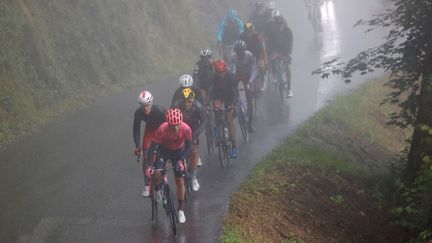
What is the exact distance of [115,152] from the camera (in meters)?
12.9

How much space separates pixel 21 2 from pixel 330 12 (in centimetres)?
3392

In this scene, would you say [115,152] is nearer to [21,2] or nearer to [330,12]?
[21,2]

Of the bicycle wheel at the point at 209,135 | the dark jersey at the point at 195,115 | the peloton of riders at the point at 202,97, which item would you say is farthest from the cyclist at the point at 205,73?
the dark jersey at the point at 195,115

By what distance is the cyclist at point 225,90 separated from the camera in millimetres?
11789

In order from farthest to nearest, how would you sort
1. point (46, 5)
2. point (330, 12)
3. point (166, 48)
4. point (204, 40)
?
point (330, 12), point (204, 40), point (166, 48), point (46, 5)

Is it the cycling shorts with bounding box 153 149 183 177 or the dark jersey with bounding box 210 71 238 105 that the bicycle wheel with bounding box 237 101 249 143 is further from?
the cycling shorts with bounding box 153 149 183 177

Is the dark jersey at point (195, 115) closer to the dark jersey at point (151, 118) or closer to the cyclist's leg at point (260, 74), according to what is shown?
the dark jersey at point (151, 118)

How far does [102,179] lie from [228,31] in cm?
807

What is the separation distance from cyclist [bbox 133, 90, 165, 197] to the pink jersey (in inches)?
28.1

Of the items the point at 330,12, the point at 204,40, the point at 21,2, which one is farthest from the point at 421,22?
the point at 330,12

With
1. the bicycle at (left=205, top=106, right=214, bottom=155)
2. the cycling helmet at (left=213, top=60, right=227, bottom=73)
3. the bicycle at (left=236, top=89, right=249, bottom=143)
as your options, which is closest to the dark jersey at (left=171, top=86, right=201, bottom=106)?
the cycling helmet at (left=213, top=60, right=227, bottom=73)

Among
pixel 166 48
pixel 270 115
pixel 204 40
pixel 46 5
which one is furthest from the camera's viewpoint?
pixel 204 40

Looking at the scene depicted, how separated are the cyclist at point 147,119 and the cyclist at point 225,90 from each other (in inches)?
95.7

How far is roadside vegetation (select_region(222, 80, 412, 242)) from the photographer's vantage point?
29.7ft
